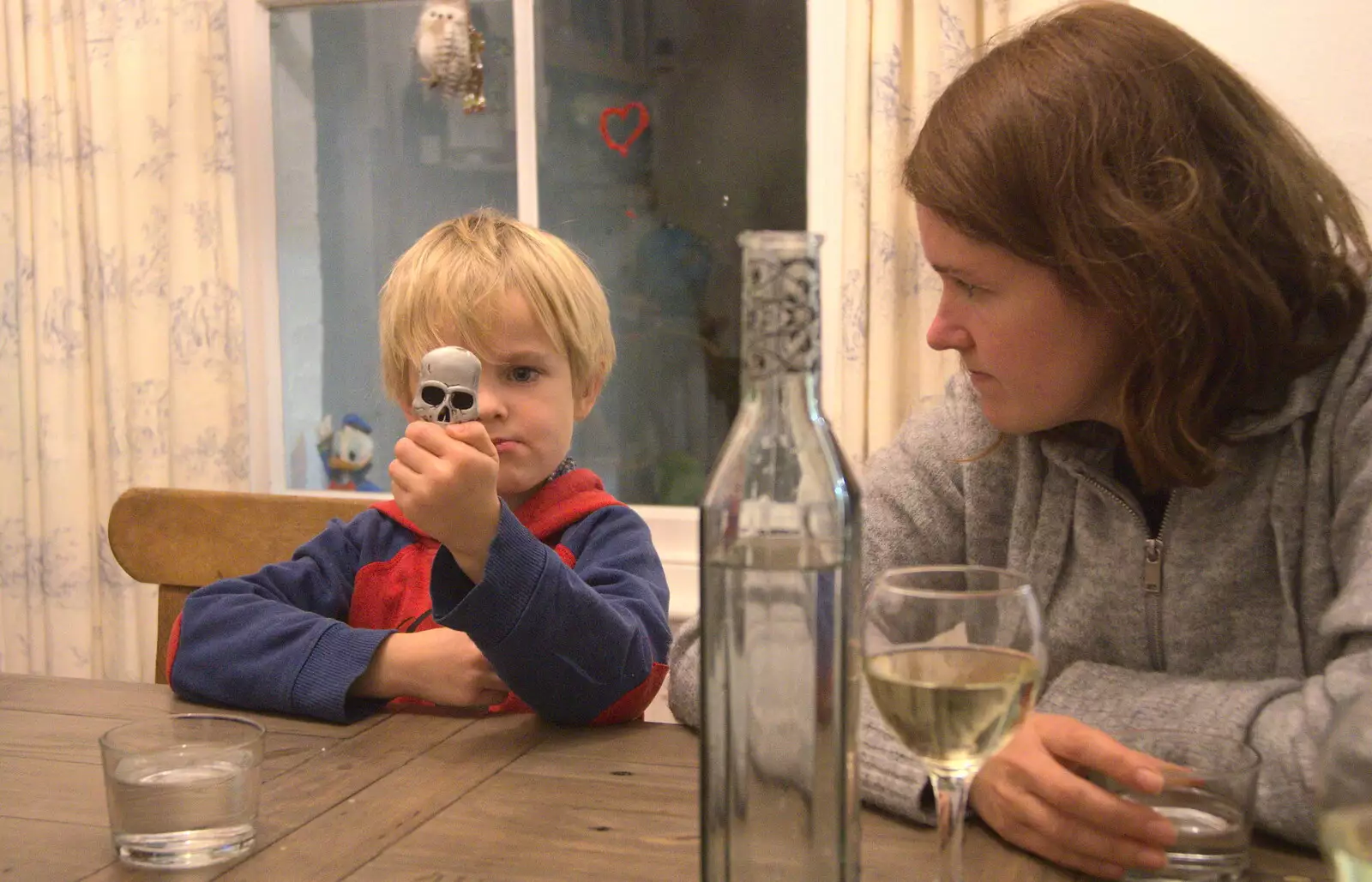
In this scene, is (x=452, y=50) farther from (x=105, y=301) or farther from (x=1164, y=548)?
(x=1164, y=548)

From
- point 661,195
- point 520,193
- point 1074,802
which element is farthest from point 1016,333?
point 520,193

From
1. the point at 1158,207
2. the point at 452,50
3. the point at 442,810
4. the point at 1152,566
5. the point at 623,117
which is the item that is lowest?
the point at 442,810

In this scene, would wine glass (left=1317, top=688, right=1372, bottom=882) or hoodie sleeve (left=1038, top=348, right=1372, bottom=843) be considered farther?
hoodie sleeve (left=1038, top=348, right=1372, bottom=843)

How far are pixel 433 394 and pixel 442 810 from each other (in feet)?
0.96

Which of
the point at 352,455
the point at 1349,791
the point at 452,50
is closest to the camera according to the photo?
the point at 1349,791

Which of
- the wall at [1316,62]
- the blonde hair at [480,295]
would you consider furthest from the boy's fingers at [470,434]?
the wall at [1316,62]

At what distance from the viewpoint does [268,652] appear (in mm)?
1131

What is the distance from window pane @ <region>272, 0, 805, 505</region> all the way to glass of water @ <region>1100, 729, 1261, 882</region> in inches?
73.6

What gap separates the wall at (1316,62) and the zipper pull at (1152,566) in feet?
3.09

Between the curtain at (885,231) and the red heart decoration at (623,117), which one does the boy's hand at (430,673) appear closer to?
the curtain at (885,231)

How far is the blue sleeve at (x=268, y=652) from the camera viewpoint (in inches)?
42.7

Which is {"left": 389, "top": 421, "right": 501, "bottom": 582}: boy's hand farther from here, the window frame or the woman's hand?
the window frame

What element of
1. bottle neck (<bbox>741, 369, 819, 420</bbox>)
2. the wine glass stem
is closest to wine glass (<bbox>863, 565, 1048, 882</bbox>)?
the wine glass stem

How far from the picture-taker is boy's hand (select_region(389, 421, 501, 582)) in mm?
955
